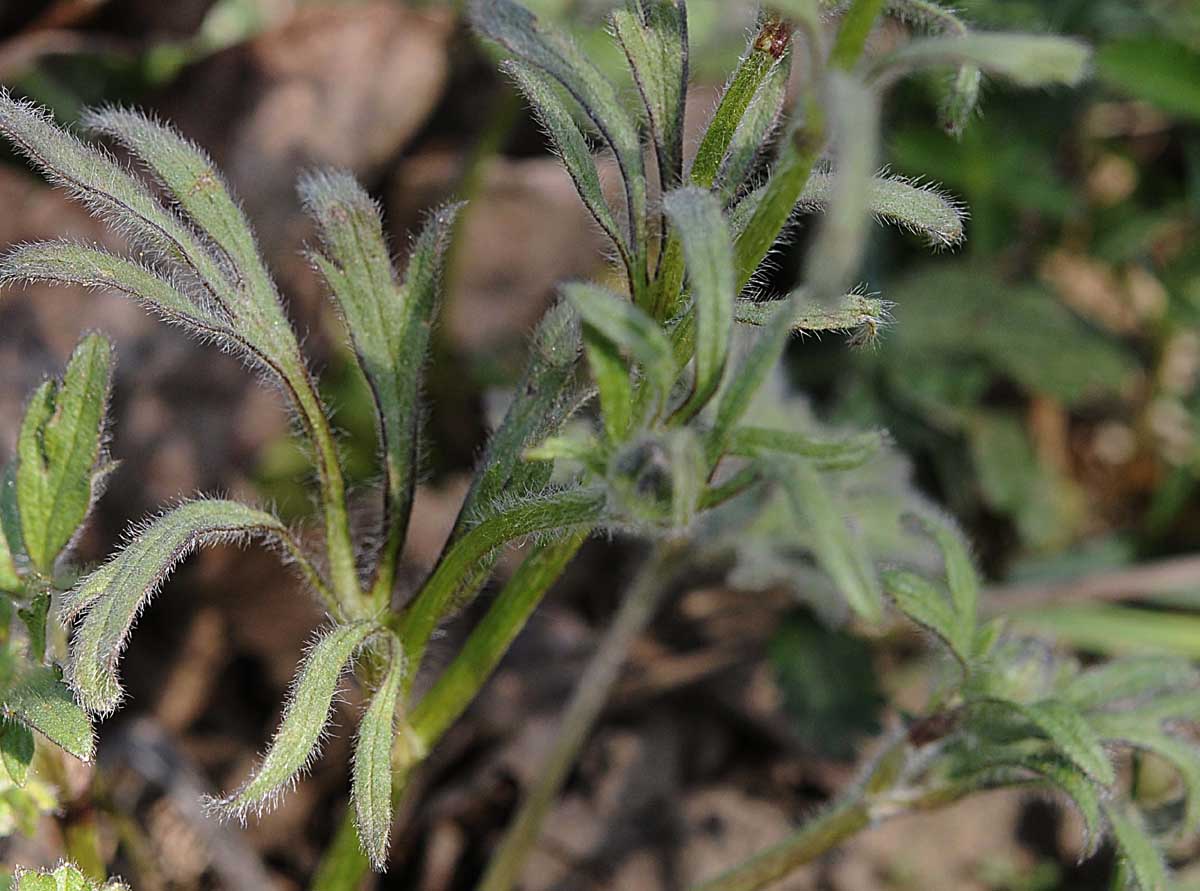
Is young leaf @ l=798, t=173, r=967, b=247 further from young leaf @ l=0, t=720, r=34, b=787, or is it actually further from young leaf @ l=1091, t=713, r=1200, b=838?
young leaf @ l=0, t=720, r=34, b=787

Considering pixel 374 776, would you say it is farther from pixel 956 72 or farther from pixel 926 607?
pixel 956 72

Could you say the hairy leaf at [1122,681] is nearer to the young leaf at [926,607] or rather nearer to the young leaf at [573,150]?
the young leaf at [926,607]

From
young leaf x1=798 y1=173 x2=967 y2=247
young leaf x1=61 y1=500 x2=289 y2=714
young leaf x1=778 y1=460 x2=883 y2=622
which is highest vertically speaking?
young leaf x1=798 y1=173 x2=967 y2=247

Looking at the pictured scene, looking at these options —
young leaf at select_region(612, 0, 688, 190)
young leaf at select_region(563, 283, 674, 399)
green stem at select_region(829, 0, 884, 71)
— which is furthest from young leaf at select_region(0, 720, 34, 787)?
green stem at select_region(829, 0, 884, 71)

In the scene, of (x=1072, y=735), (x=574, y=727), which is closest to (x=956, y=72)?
(x=1072, y=735)

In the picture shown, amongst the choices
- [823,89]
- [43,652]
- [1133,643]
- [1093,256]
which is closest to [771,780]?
[1133,643]

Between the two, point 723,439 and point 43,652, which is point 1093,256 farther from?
point 43,652
